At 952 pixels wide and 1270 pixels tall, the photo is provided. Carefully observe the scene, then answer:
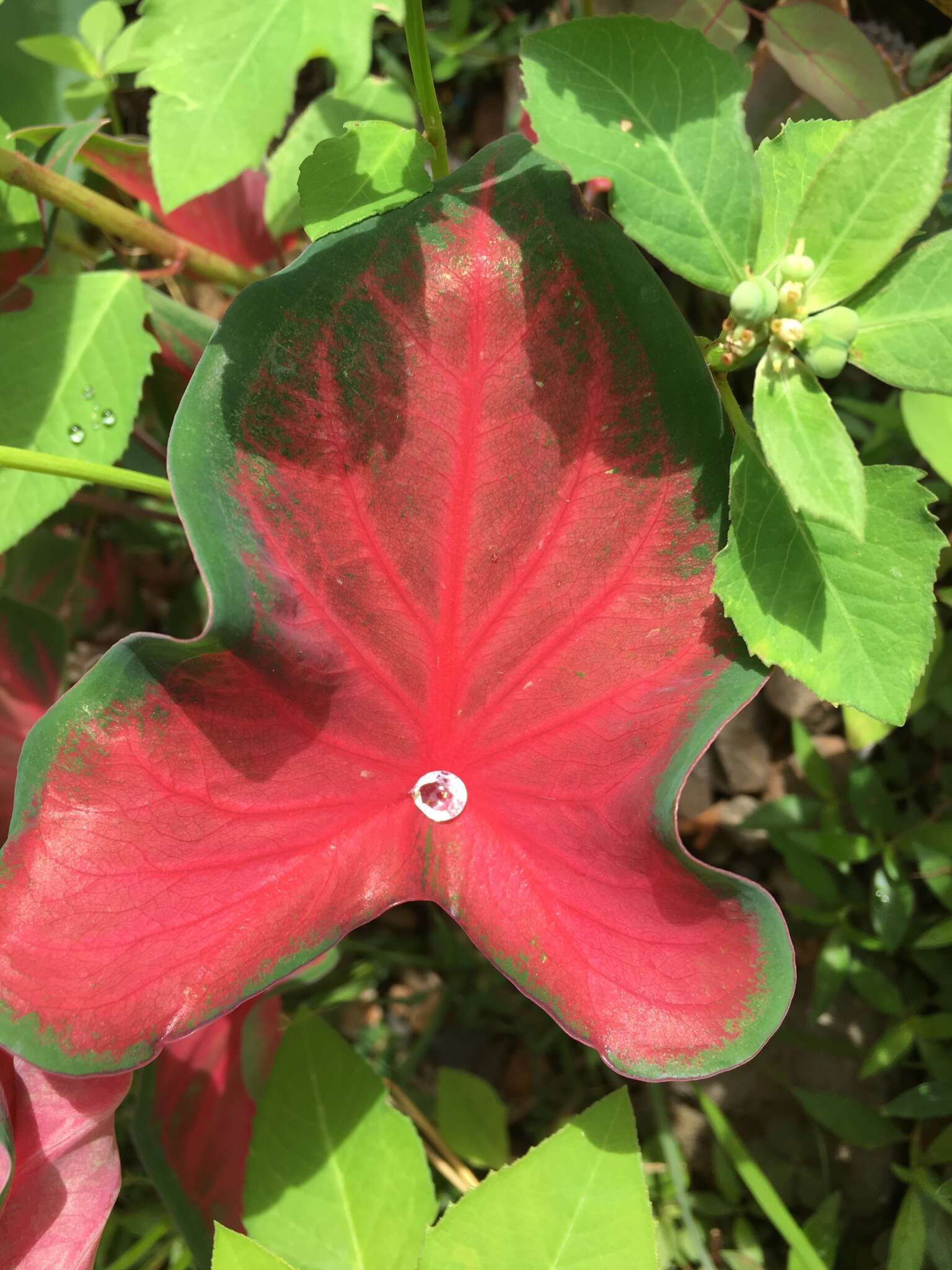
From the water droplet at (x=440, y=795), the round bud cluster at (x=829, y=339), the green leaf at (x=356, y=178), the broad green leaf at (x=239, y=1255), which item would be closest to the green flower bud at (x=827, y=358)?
the round bud cluster at (x=829, y=339)

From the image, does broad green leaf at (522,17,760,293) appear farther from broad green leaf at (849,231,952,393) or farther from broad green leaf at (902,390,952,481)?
broad green leaf at (902,390,952,481)

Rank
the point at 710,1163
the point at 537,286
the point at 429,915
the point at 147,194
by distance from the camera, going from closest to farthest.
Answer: the point at 537,286, the point at 147,194, the point at 710,1163, the point at 429,915

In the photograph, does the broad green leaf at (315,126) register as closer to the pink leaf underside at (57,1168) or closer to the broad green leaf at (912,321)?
the broad green leaf at (912,321)

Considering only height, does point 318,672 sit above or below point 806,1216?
above

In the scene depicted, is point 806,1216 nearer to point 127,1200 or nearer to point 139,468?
point 127,1200

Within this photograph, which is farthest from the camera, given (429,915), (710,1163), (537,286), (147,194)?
(429,915)

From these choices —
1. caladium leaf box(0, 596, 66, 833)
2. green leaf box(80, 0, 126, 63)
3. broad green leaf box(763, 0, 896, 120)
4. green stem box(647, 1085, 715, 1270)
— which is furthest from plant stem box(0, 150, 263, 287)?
green stem box(647, 1085, 715, 1270)

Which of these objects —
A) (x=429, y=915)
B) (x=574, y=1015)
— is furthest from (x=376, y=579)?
(x=429, y=915)
